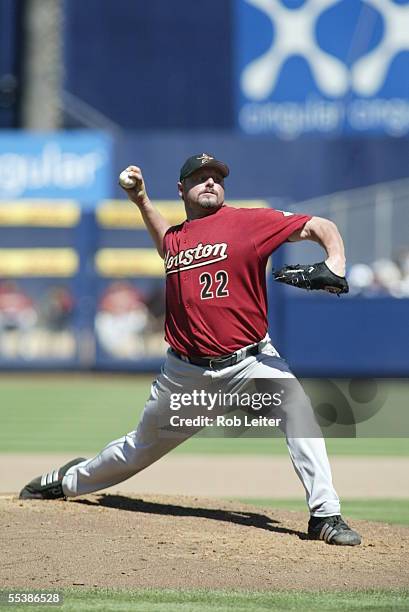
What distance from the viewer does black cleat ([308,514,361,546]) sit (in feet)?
19.1

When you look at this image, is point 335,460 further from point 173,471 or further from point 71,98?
point 71,98

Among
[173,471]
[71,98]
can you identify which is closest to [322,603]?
[173,471]

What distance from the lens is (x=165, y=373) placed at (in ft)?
20.3

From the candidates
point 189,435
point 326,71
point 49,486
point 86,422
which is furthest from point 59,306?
point 189,435

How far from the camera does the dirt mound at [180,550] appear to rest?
17.0 ft

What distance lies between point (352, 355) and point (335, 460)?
7739 millimetres

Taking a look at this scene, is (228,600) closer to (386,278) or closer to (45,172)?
(386,278)

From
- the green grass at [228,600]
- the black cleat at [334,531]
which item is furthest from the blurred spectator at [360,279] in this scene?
the green grass at [228,600]

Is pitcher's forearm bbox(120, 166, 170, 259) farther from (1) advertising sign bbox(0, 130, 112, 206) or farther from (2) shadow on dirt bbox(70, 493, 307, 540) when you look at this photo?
(1) advertising sign bbox(0, 130, 112, 206)

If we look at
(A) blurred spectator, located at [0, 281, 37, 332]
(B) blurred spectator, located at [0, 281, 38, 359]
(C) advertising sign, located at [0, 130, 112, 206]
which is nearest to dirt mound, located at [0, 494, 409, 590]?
(B) blurred spectator, located at [0, 281, 38, 359]

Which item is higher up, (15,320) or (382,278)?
(382,278)

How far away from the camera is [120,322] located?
785 inches

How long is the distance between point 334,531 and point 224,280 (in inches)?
53.2

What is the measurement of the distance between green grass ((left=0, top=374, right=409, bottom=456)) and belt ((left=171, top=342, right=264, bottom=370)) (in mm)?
4597
